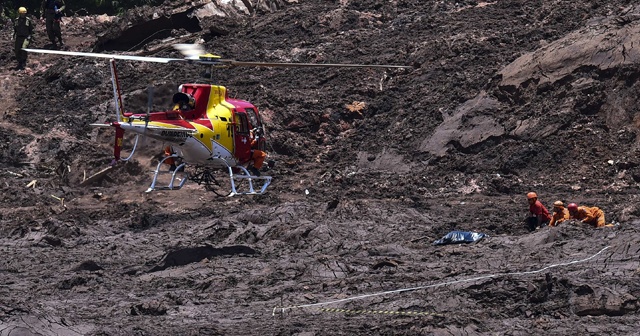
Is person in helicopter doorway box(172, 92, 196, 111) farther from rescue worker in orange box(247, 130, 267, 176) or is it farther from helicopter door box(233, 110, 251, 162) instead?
rescue worker in orange box(247, 130, 267, 176)

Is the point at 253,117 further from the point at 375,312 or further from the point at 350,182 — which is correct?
the point at 375,312

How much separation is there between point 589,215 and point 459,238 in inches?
89.3

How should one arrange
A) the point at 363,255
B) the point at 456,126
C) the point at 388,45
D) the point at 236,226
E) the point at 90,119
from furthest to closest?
1. the point at 388,45
2. the point at 90,119
3. the point at 456,126
4. the point at 236,226
5. the point at 363,255

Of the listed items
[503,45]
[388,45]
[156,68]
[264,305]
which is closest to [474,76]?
[503,45]

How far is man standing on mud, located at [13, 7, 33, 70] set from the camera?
3231cm

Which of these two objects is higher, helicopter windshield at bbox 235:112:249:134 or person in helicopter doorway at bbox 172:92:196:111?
person in helicopter doorway at bbox 172:92:196:111

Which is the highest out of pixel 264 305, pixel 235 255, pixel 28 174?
pixel 264 305

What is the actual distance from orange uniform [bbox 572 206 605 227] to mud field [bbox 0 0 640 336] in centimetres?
59

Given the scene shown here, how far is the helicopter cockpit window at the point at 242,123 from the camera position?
2012cm

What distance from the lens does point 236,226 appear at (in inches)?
851

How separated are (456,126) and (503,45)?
381 cm

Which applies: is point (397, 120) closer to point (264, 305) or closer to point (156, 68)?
point (156, 68)

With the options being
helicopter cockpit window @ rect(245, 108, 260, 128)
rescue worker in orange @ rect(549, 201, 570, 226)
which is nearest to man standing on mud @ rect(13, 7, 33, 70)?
helicopter cockpit window @ rect(245, 108, 260, 128)

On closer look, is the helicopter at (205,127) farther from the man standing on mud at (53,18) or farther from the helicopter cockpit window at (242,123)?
the man standing on mud at (53,18)
